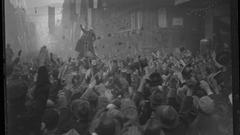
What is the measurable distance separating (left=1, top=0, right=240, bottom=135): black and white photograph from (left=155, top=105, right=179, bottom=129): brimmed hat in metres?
0.01

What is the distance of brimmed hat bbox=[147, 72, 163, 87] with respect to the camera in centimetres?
345

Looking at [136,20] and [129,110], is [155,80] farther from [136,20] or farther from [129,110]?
[136,20]

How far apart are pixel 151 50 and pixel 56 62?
3.33 ft

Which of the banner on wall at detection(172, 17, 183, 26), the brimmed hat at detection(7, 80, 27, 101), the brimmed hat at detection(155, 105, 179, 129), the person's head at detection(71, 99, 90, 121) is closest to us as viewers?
the brimmed hat at detection(7, 80, 27, 101)

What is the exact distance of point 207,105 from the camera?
3.55 metres

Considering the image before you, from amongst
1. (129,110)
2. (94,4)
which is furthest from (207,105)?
(94,4)

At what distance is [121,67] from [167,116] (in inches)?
28.0

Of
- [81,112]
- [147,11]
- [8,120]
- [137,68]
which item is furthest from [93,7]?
[8,120]

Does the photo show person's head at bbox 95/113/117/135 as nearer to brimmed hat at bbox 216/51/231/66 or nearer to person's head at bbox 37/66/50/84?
person's head at bbox 37/66/50/84

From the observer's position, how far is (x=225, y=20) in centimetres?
359

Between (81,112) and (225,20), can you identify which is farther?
(225,20)

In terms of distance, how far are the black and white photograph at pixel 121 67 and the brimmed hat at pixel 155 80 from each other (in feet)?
0.04

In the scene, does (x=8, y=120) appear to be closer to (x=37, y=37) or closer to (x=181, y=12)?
(x=37, y=37)

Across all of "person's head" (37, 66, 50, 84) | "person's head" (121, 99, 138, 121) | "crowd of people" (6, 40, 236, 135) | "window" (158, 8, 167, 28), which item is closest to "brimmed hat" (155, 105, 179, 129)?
"crowd of people" (6, 40, 236, 135)
